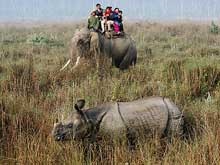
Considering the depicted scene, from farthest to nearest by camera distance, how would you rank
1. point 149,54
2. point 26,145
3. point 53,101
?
point 149,54, point 53,101, point 26,145

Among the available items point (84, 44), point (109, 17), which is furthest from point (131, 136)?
point (109, 17)

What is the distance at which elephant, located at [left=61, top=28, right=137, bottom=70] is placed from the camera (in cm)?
1022

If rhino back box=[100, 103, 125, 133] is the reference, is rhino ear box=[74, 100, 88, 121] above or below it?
above

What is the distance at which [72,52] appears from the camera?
34.8ft

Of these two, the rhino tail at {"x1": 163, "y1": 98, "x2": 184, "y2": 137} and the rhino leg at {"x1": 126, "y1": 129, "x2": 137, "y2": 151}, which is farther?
the rhino tail at {"x1": 163, "y1": 98, "x2": 184, "y2": 137}

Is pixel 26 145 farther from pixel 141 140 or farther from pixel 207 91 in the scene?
pixel 207 91

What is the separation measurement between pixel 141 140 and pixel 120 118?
0.29 meters

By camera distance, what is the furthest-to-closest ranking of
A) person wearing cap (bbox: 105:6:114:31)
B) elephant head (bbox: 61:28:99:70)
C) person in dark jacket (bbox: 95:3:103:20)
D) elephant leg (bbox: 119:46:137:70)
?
person in dark jacket (bbox: 95:3:103:20), person wearing cap (bbox: 105:6:114:31), elephant leg (bbox: 119:46:137:70), elephant head (bbox: 61:28:99:70)

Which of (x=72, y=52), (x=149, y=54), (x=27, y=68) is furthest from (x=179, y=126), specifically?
(x=149, y=54)

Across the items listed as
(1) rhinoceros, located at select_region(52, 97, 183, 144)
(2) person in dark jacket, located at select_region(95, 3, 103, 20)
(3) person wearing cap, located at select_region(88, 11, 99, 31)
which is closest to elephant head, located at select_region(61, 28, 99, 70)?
(3) person wearing cap, located at select_region(88, 11, 99, 31)

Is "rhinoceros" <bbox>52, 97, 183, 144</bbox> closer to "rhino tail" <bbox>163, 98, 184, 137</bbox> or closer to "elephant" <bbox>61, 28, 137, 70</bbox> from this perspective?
"rhino tail" <bbox>163, 98, 184, 137</bbox>

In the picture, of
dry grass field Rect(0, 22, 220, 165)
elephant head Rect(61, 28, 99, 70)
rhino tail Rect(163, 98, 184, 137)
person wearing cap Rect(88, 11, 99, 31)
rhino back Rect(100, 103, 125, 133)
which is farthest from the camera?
person wearing cap Rect(88, 11, 99, 31)

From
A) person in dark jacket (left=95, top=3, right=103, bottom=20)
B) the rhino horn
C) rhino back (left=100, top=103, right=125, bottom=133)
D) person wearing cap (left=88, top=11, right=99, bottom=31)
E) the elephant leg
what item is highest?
person in dark jacket (left=95, top=3, right=103, bottom=20)

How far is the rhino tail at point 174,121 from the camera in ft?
16.5
